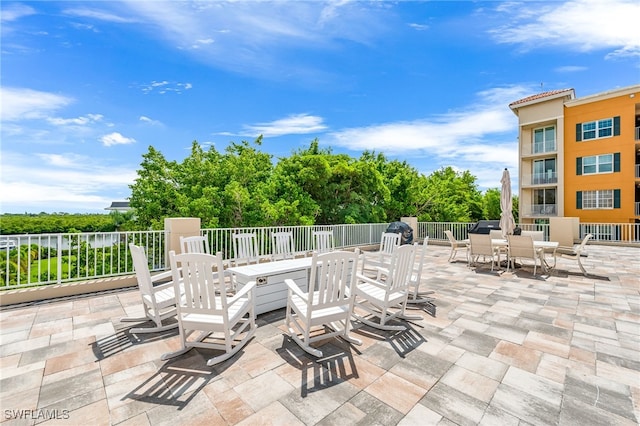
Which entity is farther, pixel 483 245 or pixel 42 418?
pixel 483 245

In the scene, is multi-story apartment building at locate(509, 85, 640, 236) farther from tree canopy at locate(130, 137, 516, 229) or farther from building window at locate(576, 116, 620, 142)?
tree canopy at locate(130, 137, 516, 229)

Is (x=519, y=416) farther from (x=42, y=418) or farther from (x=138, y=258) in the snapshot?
(x=138, y=258)

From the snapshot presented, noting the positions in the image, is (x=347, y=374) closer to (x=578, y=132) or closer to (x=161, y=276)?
(x=161, y=276)

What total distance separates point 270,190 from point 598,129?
19335 millimetres

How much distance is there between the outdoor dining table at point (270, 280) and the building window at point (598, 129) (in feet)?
69.3

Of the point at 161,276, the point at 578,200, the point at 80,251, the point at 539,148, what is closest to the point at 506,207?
the point at 161,276

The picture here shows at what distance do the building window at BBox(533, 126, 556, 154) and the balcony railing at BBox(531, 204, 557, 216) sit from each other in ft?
11.8

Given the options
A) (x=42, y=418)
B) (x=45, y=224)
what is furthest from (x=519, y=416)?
(x=45, y=224)

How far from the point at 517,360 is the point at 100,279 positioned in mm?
6465

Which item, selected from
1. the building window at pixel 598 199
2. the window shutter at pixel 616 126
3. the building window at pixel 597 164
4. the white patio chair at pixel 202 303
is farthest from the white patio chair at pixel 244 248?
the window shutter at pixel 616 126

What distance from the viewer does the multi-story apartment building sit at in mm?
15688

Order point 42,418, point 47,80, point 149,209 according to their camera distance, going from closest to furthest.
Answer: point 42,418, point 47,80, point 149,209

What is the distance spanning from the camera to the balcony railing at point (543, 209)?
18.1 m

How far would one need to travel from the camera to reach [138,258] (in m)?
3.26
